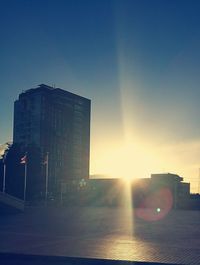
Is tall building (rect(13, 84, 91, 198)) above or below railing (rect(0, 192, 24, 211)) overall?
above

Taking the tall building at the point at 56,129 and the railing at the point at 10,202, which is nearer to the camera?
the railing at the point at 10,202

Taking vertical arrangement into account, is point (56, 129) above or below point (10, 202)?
above

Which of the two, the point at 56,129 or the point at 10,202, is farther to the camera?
the point at 56,129

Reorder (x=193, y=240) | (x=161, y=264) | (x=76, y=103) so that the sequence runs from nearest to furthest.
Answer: (x=161, y=264) → (x=193, y=240) → (x=76, y=103)

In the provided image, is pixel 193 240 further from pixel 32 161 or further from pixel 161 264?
pixel 32 161

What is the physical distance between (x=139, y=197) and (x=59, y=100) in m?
58.4

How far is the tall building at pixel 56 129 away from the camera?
123438 millimetres

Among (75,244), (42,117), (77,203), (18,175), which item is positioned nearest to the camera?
(75,244)

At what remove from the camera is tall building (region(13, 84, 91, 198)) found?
12344cm

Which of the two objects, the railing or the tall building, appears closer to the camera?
the railing

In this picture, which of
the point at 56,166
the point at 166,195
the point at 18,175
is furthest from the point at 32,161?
the point at 166,195

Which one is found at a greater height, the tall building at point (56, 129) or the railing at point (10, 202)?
the tall building at point (56, 129)

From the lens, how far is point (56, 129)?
13038cm

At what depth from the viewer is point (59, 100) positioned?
131 m
